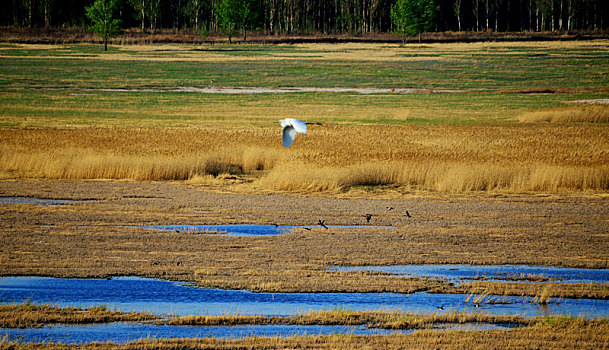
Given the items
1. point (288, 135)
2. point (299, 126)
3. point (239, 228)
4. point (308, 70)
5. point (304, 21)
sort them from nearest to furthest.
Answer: point (299, 126)
point (288, 135)
point (239, 228)
point (308, 70)
point (304, 21)

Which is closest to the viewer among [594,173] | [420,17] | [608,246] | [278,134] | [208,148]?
[608,246]

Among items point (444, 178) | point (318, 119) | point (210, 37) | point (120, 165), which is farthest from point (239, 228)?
point (210, 37)

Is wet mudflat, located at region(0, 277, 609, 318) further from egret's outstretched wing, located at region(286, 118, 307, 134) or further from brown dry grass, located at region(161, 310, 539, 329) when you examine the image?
egret's outstretched wing, located at region(286, 118, 307, 134)

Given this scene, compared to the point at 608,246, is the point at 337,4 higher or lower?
higher

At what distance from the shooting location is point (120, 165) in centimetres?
2973

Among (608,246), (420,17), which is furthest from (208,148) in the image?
(420,17)

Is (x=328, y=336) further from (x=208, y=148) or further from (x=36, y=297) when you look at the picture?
(x=208, y=148)

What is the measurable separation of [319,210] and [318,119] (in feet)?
87.3

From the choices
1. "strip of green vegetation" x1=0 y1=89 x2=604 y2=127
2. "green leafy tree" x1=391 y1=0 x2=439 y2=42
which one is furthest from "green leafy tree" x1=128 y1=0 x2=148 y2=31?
"strip of green vegetation" x1=0 y1=89 x2=604 y2=127

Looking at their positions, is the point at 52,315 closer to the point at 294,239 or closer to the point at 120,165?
the point at 294,239

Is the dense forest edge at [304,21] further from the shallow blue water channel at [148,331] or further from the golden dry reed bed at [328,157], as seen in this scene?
the shallow blue water channel at [148,331]

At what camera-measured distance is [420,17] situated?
13962cm

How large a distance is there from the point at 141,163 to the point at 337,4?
153119 millimetres

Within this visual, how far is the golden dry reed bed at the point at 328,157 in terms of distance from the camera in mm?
28078
